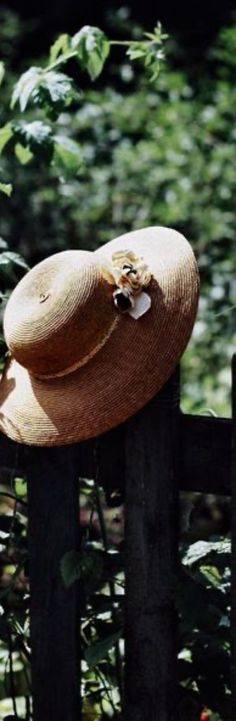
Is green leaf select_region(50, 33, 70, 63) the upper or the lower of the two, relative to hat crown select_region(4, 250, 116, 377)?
upper

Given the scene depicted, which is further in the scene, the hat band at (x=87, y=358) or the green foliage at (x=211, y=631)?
the green foliage at (x=211, y=631)

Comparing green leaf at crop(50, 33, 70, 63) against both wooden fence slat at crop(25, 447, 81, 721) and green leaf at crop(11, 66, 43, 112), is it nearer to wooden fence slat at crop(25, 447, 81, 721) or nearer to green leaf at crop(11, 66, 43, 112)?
green leaf at crop(11, 66, 43, 112)

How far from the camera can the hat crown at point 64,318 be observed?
7.27 feet

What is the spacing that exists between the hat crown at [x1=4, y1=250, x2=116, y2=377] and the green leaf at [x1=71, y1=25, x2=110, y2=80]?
69 centimetres

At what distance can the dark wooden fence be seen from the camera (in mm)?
2260

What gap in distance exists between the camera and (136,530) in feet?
7.65

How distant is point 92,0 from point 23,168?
3565 millimetres

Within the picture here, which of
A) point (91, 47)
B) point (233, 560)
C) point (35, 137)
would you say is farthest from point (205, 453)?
point (91, 47)

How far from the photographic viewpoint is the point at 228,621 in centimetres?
235

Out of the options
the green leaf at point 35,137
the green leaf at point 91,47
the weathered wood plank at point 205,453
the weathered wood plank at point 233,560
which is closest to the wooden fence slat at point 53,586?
the weathered wood plank at point 205,453

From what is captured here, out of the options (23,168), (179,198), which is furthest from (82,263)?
(23,168)

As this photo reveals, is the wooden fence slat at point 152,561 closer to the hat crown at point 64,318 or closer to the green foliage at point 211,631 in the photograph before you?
the green foliage at point 211,631

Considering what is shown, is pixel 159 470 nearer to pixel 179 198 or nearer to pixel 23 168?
pixel 179 198

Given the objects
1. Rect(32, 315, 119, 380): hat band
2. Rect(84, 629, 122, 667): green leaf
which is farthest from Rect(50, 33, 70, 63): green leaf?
Rect(84, 629, 122, 667): green leaf
